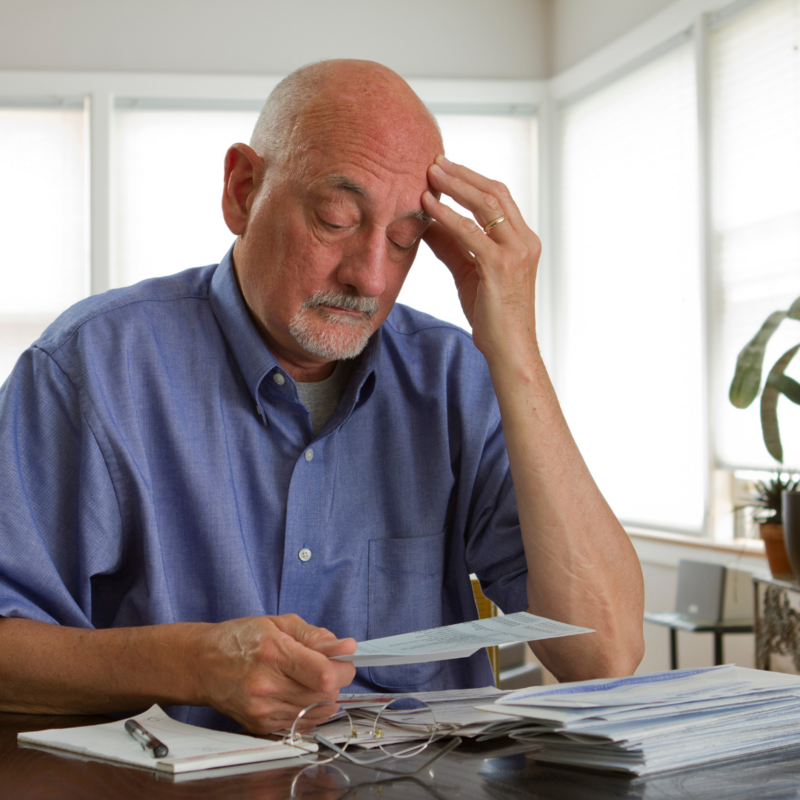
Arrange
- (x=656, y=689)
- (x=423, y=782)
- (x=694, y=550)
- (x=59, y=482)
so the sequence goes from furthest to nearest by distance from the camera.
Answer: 1. (x=694, y=550)
2. (x=59, y=482)
3. (x=656, y=689)
4. (x=423, y=782)

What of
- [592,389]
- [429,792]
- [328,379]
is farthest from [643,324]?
[429,792]

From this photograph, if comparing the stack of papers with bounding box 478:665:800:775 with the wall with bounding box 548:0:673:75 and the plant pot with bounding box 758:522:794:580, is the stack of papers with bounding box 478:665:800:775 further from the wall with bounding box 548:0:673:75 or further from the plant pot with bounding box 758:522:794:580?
the wall with bounding box 548:0:673:75

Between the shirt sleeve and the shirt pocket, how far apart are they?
0.36 metres

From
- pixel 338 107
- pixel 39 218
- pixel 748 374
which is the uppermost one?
pixel 39 218

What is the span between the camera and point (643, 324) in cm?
396

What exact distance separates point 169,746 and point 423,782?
0.74 feet

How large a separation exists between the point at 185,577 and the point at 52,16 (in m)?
4.12

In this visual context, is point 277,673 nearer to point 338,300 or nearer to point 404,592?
point 404,592

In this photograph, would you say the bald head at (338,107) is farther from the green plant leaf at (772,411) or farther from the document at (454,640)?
the green plant leaf at (772,411)

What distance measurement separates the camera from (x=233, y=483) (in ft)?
3.91

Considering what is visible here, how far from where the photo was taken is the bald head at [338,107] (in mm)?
1226

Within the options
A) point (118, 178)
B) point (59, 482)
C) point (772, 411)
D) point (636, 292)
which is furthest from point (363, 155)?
point (118, 178)

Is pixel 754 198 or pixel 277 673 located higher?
pixel 754 198

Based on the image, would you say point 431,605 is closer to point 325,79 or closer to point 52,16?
point 325,79
